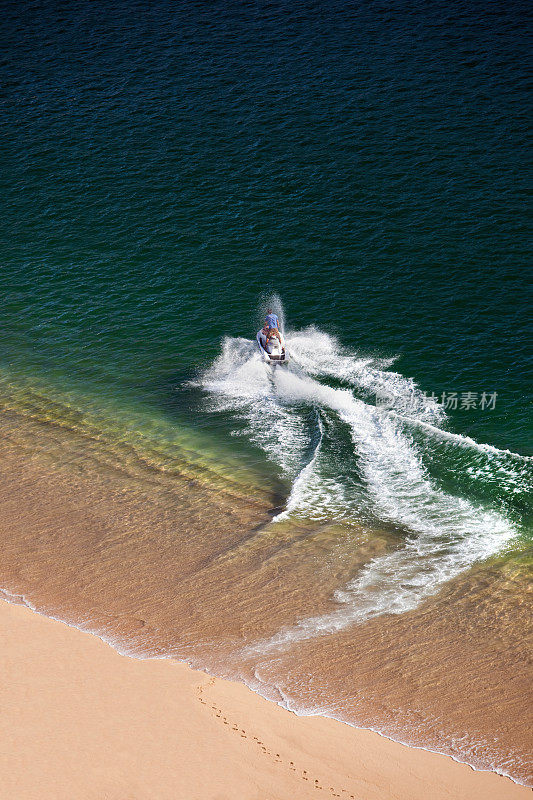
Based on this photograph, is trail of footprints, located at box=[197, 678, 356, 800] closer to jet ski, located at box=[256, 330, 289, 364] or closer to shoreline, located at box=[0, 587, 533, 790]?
shoreline, located at box=[0, 587, 533, 790]

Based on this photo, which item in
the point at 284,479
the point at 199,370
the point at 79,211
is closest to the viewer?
the point at 284,479

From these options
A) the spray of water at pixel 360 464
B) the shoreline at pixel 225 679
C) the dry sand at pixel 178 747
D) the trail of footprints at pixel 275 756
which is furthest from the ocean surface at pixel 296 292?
the trail of footprints at pixel 275 756

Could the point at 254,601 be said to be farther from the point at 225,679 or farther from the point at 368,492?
the point at 368,492

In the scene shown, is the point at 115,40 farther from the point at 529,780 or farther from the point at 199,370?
the point at 529,780

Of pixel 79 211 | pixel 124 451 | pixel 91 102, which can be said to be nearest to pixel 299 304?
pixel 124 451

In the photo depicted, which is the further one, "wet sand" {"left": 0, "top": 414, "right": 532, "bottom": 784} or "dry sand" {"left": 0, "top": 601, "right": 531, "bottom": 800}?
"wet sand" {"left": 0, "top": 414, "right": 532, "bottom": 784}

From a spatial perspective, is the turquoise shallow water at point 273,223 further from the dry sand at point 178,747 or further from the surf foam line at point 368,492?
the dry sand at point 178,747

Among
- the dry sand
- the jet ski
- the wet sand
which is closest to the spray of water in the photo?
the jet ski

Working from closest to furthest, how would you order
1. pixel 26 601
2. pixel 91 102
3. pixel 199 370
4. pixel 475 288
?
pixel 26 601, pixel 199 370, pixel 475 288, pixel 91 102
